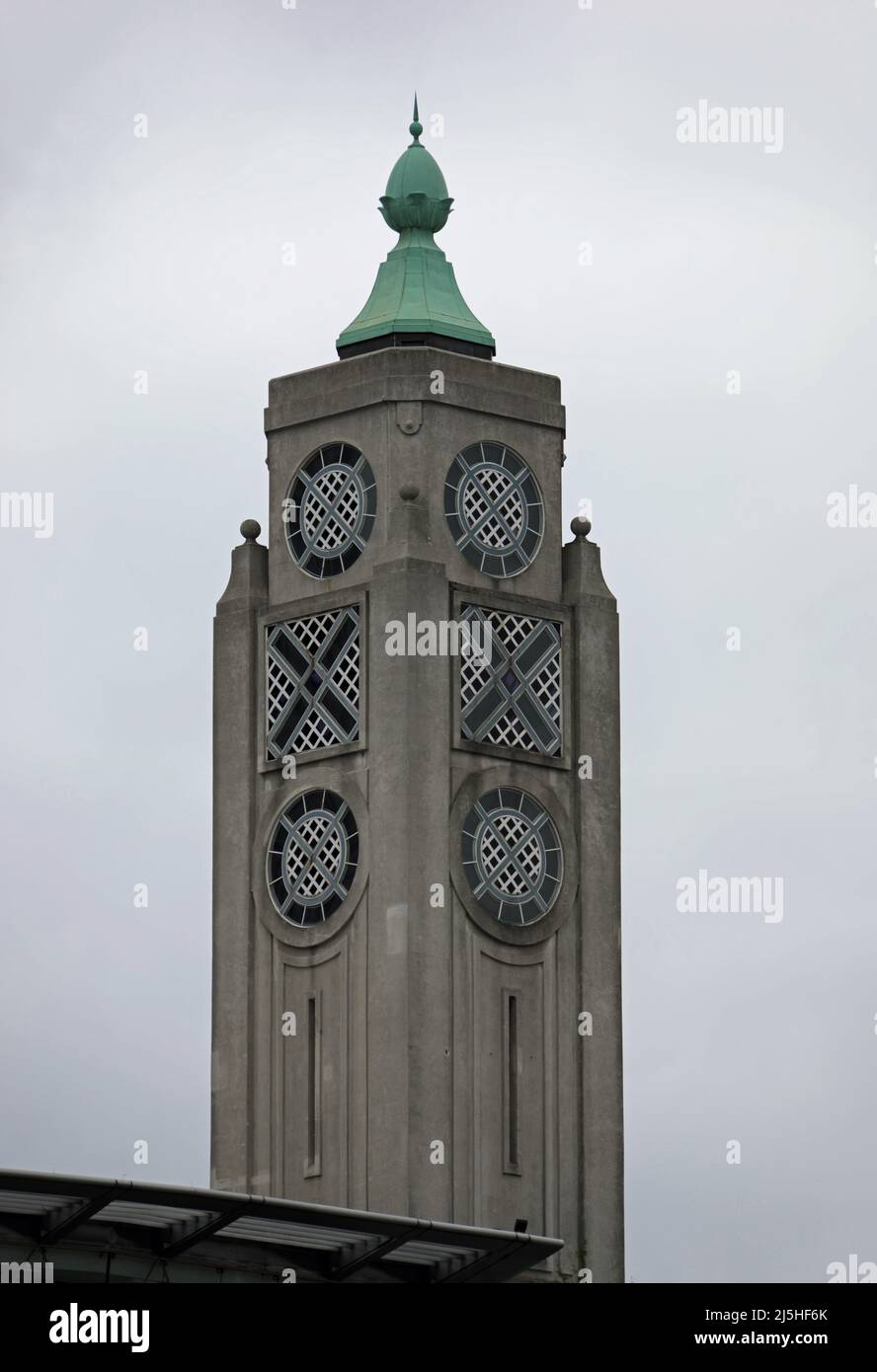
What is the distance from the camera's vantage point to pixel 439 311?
82188mm

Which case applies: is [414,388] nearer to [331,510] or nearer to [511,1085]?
[331,510]

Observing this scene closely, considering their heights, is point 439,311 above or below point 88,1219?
above

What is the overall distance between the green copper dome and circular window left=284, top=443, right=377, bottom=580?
2394mm

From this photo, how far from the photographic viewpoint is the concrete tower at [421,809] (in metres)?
77.6

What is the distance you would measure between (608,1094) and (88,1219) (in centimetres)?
1969

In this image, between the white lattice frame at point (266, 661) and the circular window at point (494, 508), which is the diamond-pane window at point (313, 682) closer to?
the white lattice frame at point (266, 661)

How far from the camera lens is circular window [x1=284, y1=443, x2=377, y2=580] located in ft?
263

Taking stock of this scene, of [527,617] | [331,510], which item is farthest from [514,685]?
[331,510]

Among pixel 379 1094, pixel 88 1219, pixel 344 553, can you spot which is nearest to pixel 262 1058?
pixel 379 1094

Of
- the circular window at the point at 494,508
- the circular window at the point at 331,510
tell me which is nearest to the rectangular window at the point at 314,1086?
the circular window at the point at 331,510

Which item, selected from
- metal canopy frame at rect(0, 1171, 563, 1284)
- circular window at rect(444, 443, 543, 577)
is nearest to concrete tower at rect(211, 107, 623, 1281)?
circular window at rect(444, 443, 543, 577)
